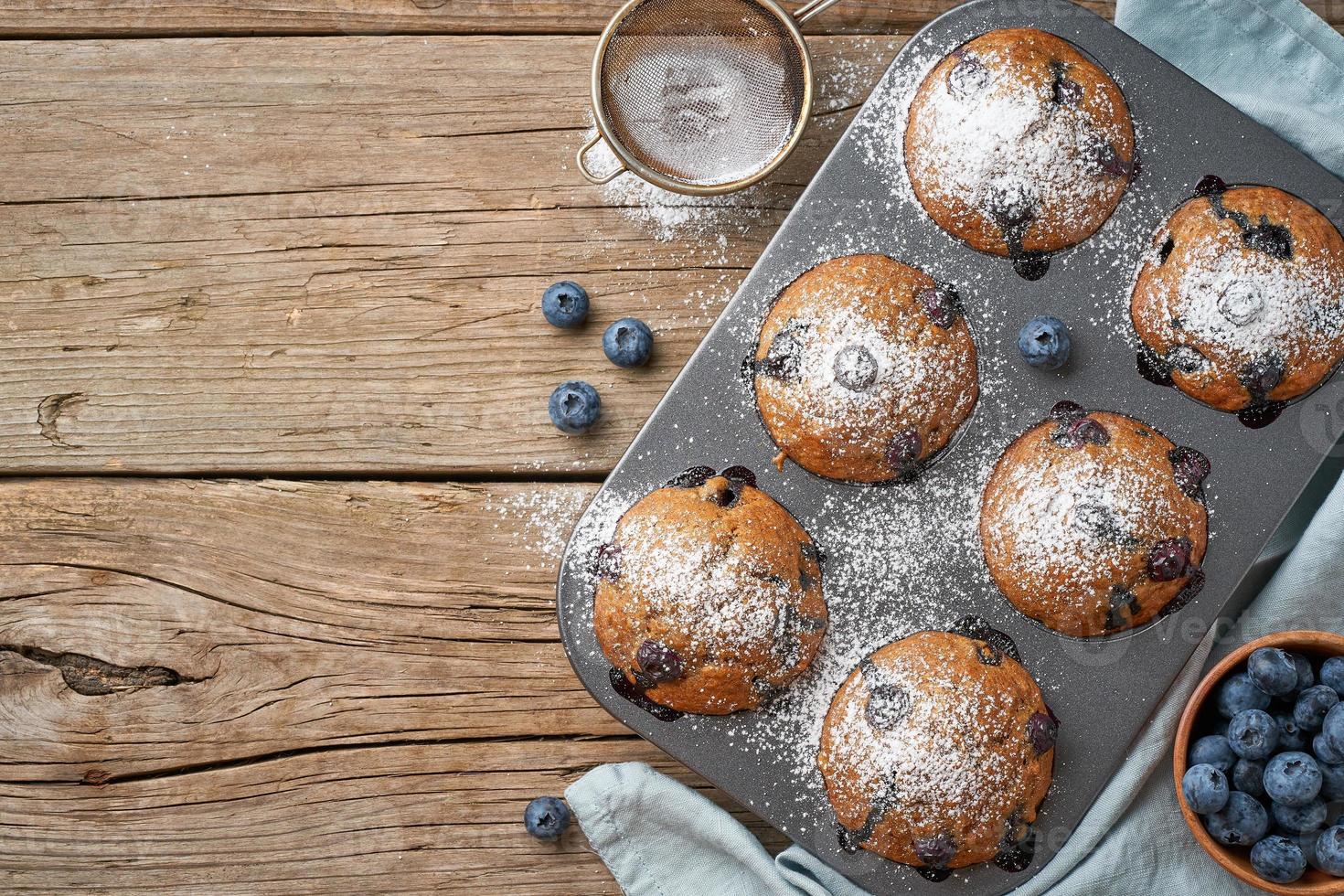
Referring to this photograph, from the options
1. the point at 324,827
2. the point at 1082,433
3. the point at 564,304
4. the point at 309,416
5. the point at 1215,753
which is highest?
the point at 1082,433

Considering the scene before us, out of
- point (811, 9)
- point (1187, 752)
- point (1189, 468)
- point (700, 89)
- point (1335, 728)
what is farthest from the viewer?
point (700, 89)

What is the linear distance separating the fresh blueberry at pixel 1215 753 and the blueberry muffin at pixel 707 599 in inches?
26.1

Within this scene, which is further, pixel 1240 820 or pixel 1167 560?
pixel 1167 560

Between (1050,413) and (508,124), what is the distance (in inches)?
49.6

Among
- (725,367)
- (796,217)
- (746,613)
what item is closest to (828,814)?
(746,613)

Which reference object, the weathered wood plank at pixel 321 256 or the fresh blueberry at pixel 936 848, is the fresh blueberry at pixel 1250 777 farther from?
the weathered wood plank at pixel 321 256

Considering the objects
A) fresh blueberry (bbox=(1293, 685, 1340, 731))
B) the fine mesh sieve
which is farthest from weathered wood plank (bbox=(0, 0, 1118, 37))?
fresh blueberry (bbox=(1293, 685, 1340, 731))

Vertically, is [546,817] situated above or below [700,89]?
below

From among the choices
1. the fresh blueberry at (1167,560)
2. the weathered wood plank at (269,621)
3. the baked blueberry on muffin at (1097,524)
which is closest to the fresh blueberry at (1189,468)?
the baked blueberry on muffin at (1097,524)

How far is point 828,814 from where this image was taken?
1849 millimetres

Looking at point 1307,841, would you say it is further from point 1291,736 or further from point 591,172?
point 591,172

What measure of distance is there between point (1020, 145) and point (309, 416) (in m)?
1.52

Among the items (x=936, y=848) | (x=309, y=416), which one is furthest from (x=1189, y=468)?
(x=309, y=416)

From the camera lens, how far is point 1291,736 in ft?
5.46
